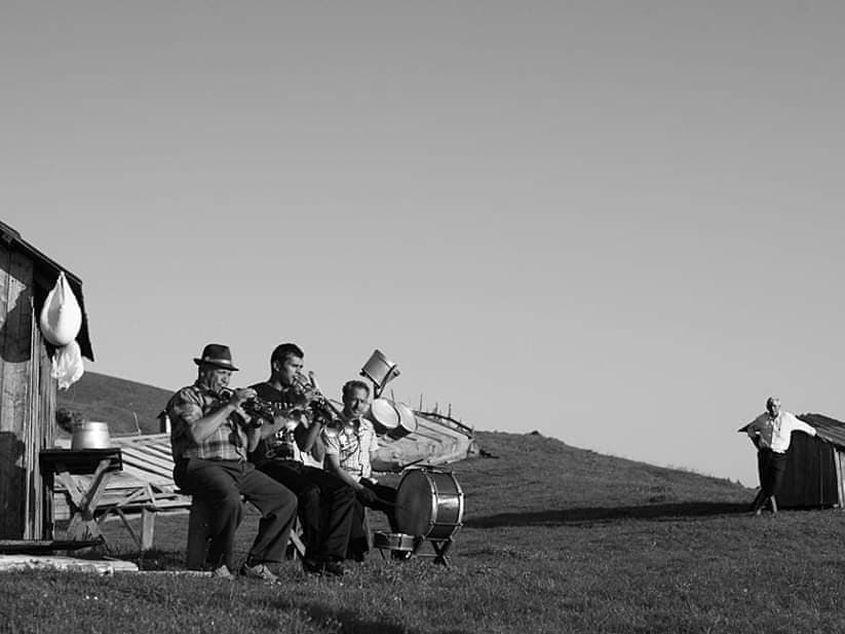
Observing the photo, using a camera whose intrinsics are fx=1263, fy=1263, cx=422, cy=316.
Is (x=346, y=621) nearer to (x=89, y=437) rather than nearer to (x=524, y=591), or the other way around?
(x=524, y=591)

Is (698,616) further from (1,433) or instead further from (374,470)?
(1,433)

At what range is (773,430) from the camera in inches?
1105

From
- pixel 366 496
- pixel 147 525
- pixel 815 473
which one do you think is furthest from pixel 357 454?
pixel 815 473

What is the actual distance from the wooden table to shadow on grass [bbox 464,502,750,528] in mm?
11802

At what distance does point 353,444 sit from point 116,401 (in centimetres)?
5018

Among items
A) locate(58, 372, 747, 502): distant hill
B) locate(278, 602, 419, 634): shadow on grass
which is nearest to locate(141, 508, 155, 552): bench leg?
locate(278, 602, 419, 634): shadow on grass

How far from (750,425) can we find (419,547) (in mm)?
15500

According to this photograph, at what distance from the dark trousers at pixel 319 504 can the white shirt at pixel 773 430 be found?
1648cm

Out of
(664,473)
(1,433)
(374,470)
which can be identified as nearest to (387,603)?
(374,470)

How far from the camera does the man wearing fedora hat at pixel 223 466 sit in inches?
493

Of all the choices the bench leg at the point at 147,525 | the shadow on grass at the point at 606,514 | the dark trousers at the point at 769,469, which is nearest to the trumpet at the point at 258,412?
the bench leg at the point at 147,525

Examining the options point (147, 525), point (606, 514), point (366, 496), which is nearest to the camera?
point (366, 496)

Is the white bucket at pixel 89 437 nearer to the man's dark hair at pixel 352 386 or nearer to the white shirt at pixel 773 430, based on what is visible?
the man's dark hair at pixel 352 386

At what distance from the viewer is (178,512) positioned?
30.8m
